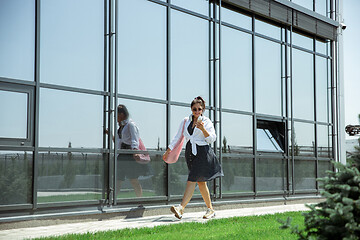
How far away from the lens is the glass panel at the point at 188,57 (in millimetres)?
8945

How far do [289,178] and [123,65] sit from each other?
17.8 feet

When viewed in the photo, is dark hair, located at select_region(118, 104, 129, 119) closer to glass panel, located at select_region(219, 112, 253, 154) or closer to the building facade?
the building facade

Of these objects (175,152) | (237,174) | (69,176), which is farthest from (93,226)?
(237,174)

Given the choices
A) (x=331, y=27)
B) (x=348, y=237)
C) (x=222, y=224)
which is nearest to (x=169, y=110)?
(x=222, y=224)

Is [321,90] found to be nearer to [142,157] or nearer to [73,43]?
[142,157]

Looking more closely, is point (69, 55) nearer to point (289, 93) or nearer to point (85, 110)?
point (85, 110)

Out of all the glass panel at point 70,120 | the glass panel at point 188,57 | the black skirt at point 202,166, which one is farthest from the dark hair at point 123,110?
the glass panel at point 188,57

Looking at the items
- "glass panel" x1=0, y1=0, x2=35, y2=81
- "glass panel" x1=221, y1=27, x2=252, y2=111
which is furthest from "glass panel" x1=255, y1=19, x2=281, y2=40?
"glass panel" x1=0, y1=0, x2=35, y2=81

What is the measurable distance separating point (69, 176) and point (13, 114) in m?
1.22

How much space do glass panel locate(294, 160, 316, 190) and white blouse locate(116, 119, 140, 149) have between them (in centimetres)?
515

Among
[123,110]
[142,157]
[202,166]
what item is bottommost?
[202,166]

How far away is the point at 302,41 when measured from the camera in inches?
486

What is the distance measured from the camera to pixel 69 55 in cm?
718

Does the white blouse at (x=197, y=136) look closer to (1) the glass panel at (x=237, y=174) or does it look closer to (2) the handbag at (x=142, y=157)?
(2) the handbag at (x=142, y=157)
